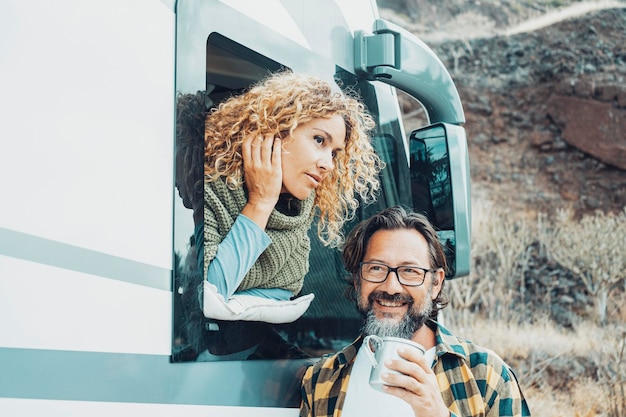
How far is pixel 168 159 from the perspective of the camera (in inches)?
68.1

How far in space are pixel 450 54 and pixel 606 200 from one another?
15.5 ft

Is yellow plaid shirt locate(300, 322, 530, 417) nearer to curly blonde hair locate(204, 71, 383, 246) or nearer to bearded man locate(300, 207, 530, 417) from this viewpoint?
bearded man locate(300, 207, 530, 417)

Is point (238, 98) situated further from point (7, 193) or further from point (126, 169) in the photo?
point (7, 193)

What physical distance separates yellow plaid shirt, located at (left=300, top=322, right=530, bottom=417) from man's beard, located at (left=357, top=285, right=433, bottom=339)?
0.29 feet

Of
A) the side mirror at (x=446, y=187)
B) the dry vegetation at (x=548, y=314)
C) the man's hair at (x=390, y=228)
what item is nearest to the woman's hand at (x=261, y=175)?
the man's hair at (x=390, y=228)

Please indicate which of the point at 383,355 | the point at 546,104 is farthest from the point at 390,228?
the point at 546,104

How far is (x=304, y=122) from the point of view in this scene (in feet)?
7.31

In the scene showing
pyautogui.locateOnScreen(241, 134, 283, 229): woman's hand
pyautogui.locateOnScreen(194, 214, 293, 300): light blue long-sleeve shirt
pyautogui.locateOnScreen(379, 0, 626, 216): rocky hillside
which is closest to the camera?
pyautogui.locateOnScreen(194, 214, 293, 300): light blue long-sleeve shirt

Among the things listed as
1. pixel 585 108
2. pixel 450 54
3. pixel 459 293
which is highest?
pixel 450 54

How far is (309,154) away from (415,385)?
0.68m

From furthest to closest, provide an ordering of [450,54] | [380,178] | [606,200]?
[450,54]
[606,200]
[380,178]

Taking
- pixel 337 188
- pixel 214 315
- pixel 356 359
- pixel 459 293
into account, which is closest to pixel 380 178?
pixel 337 188

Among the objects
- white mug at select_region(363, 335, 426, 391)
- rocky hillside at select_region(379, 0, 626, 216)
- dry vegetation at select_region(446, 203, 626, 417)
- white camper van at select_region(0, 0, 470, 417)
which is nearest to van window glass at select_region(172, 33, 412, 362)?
white camper van at select_region(0, 0, 470, 417)

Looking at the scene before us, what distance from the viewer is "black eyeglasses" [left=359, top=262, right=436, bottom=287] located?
238cm
